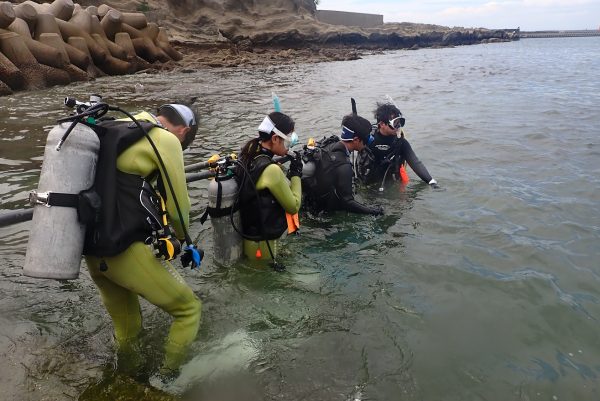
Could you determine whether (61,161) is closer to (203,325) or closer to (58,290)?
(203,325)

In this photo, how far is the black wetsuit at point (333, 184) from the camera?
581 centimetres

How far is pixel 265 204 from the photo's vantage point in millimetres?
4594

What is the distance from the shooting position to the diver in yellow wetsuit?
2951 millimetres

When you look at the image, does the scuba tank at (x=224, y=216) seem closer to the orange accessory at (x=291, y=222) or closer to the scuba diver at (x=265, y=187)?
the scuba diver at (x=265, y=187)

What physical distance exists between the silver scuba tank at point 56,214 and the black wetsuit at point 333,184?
3.56 m

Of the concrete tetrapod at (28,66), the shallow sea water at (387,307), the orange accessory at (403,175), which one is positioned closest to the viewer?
the shallow sea water at (387,307)

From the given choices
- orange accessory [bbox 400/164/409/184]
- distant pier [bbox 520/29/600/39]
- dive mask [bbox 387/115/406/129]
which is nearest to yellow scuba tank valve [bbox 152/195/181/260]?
dive mask [bbox 387/115/406/129]

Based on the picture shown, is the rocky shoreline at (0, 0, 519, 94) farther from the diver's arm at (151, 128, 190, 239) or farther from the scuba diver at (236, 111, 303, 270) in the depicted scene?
the diver's arm at (151, 128, 190, 239)

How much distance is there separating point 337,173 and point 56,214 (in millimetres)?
3788

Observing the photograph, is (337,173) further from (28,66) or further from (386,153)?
(28,66)

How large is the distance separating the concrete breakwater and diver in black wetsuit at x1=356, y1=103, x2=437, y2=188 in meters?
15.6

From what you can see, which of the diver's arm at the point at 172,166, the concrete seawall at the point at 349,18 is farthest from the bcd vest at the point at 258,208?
the concrete seawall at the point at 349,18

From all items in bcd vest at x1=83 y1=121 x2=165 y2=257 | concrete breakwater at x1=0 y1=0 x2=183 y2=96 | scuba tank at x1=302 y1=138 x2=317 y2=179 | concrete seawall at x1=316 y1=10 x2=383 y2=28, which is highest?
concrete seawall at x1=316 y1=10 x2=383 y2=28

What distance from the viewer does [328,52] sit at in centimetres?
4744
